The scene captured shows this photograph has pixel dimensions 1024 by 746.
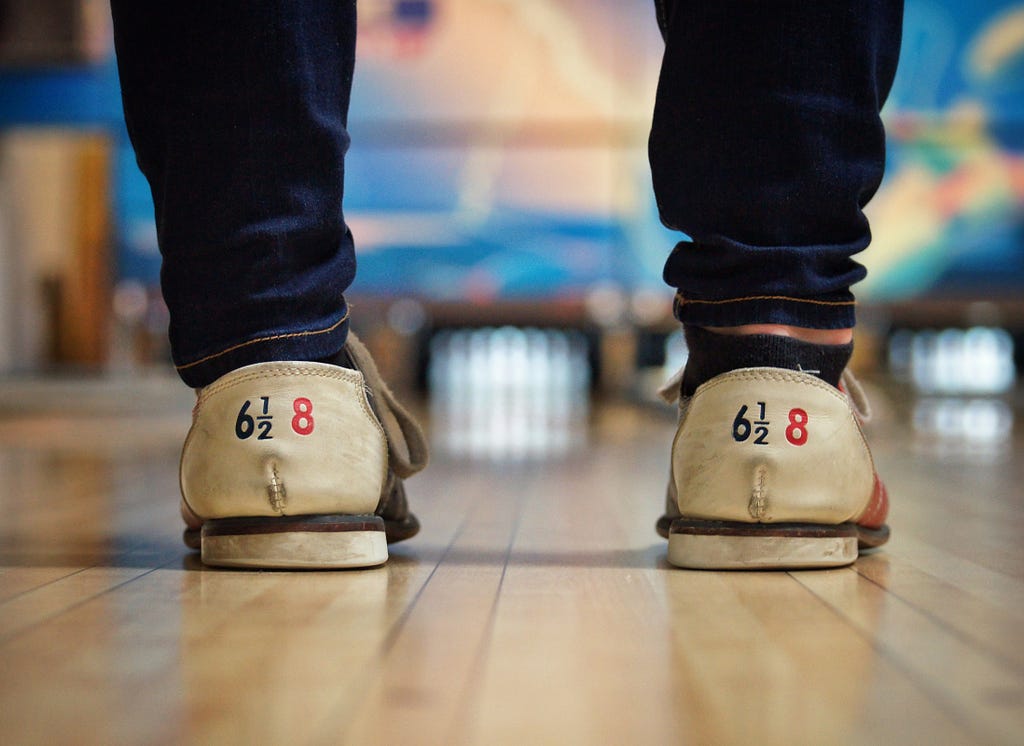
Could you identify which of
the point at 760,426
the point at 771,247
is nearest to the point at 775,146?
the point at 771,247

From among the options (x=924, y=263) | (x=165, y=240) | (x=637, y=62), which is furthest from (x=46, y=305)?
(x=165, y=240)

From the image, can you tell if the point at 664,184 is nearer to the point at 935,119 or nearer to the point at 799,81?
the point at 799,81

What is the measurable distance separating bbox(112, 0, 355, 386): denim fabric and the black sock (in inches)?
10.8

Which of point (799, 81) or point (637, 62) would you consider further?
point (637, 62)

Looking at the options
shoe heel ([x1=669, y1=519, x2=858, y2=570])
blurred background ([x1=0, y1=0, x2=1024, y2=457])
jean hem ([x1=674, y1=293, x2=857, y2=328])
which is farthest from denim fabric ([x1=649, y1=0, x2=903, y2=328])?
blurred background ([x1=0, y1=0, x2=1024, y2=457])

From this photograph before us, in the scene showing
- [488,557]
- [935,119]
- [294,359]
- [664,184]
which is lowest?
[488,557]

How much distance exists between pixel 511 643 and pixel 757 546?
10.9 inches

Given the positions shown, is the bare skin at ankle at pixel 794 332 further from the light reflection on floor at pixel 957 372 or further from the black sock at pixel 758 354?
the light reflection on floor at pixel 957 372

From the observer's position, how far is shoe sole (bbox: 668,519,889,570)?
32.0 inches

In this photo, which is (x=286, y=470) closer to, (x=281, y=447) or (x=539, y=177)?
(x=281, y=447)

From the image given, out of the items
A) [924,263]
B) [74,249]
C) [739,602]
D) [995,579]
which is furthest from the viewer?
[74,249]

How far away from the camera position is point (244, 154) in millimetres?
814

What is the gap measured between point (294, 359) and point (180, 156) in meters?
0.16

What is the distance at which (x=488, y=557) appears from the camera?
0.90m
